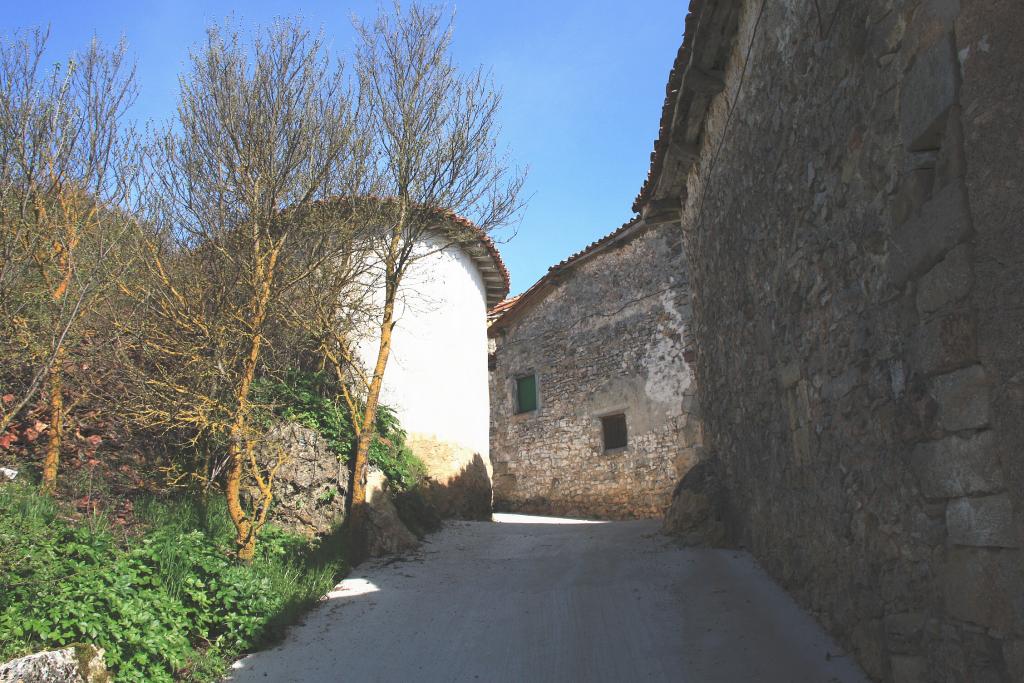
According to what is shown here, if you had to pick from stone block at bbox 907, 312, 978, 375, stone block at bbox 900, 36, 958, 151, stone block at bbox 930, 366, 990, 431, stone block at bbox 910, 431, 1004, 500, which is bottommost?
stone block at bbox 910, 431, 1004, 500

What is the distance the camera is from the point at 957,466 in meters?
2.63

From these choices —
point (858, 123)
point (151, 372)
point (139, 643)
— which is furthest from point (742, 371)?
point (151, 372)

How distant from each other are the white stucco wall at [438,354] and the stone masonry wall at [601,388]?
3.48m

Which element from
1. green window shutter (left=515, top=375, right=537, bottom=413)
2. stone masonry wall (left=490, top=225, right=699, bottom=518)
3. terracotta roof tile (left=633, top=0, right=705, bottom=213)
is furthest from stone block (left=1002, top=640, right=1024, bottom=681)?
green window shutter (left=515, top=375, right=537, bottom=413)

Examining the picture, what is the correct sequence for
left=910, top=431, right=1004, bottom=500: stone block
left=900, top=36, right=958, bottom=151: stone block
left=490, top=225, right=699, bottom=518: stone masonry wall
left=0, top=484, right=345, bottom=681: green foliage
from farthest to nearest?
left=490, top=225, right=699, bottom=518: stone masonry wall, left=0, top=484, right=345, bottom=681: green foliage, left=900, top=36, right=958, bottom=151: stone block, left=910, top=431, right=1004, bottom=500: stone block

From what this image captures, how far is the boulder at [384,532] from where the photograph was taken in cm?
809

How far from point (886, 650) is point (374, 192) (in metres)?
7.29

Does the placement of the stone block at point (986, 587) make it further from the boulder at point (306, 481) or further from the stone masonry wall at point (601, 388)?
the stone masonry wall at point (601, 388)

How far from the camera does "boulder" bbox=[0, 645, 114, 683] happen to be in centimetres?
398

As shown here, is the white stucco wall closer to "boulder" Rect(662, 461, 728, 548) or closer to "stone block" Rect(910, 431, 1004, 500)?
"boulder" Rect(662, 461, 728, 548)

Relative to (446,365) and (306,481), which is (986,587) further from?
(446,365)

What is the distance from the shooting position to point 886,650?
10.9 ft

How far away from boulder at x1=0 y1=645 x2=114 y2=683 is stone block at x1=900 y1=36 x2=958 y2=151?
5.03 m

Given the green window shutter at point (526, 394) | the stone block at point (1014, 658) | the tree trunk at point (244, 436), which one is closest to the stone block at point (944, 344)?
the stone block at point (1014, 658)
